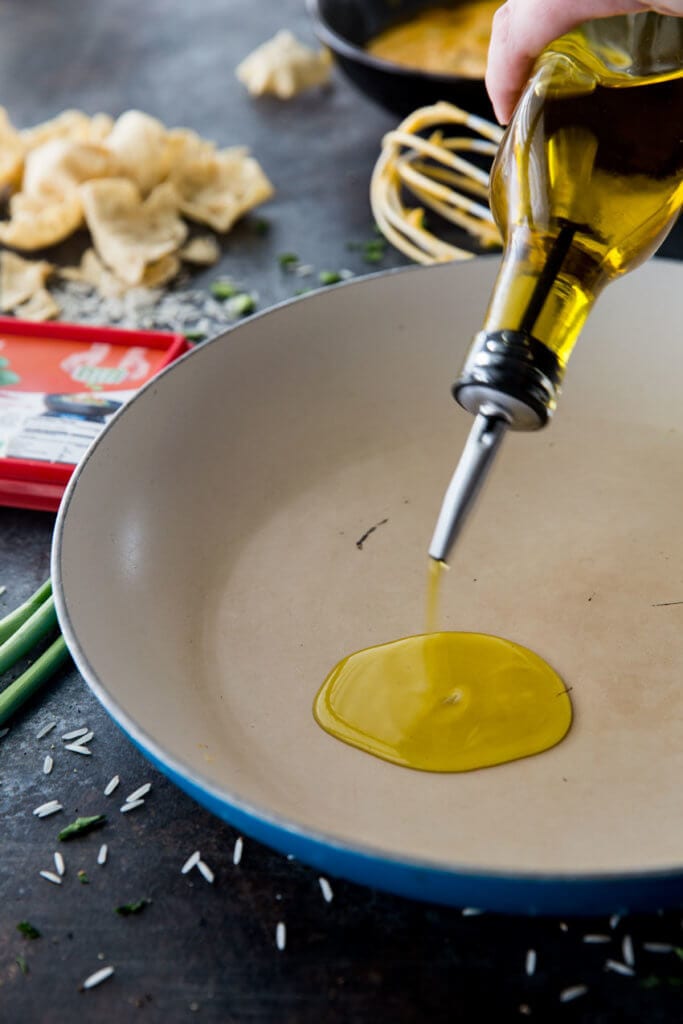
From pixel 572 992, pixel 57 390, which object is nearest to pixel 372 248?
pixel 57 390

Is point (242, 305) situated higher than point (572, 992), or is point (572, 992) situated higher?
point (572, 992)

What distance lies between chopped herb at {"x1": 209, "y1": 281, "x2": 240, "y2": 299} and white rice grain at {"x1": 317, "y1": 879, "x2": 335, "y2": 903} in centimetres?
72

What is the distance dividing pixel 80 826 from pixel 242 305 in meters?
0.64

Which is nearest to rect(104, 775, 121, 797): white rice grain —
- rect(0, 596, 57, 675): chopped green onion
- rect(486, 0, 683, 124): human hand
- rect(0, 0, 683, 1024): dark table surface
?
rect(0, 0, 683, 1024): dark table surface

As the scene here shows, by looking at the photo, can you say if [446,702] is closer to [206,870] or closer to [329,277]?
[206,870]

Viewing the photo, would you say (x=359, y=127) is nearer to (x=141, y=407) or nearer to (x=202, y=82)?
(x=202, y=82)

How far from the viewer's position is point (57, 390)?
979 millimetres

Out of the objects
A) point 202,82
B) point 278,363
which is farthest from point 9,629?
point 202,82

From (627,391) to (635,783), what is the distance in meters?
0.39

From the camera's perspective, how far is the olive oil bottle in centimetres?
60

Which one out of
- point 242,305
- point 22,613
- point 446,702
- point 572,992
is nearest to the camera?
point 572,992

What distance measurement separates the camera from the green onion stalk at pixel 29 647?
73 centimetres

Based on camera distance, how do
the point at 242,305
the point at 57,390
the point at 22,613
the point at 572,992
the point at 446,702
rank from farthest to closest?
the point at 242,305 < the point at 57,390 < the point at 22,613 < the point at 446,702 < the point at 572,992

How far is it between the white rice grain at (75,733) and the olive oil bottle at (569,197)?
10.2 inches
